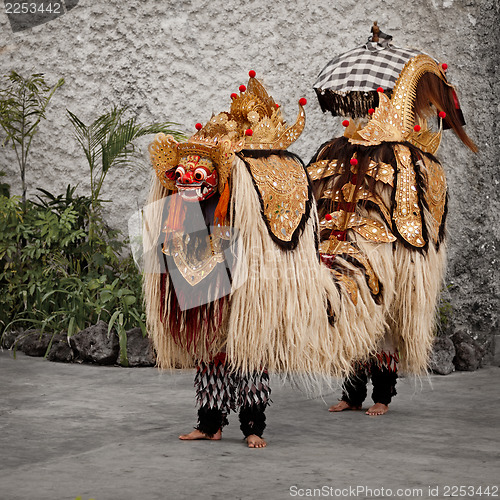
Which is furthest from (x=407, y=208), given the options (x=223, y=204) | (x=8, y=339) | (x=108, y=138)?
(x=8, y=339)

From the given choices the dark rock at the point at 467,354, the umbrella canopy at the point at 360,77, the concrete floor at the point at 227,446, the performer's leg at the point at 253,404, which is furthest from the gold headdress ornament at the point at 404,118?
the dark rock at the point at 467,354

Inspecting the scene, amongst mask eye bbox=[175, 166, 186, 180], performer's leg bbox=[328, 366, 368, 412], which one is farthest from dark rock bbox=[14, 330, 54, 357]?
mask eye bbox=[175, 166, 186, 180]

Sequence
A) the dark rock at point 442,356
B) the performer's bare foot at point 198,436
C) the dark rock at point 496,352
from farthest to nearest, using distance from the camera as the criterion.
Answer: the dark rock at point 496,352 < the dark rock at point 442,356 < the performer's bare foot at point 198,436

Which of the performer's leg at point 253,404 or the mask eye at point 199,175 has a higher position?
the mask eye at point 199,175

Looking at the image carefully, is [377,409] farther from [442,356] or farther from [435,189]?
[442,356]

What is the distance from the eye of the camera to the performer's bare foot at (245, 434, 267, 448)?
10.9 ft

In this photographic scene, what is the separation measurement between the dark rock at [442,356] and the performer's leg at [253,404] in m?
2.02

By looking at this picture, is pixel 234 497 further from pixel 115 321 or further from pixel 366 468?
pixel 115 321

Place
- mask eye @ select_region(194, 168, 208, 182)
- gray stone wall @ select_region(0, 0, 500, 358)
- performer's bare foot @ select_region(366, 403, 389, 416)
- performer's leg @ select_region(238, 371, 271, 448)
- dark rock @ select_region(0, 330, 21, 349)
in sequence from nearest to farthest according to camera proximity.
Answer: mask eye @ select_region(194, 168, 208, 182) → performer's leg @ select_region(238, 371, 271, 448) → performer's bare foot @ select_region(366, 403, 389, 416) → gray stone wall @ select_region(0, 0, 500, 358) → dark rock @ select_region(0, 330, 21, 349)

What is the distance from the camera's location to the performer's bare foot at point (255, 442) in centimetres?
331

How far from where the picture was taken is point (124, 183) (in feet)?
20.7

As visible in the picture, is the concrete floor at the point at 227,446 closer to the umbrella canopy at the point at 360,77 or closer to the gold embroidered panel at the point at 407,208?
the gold embroidered panel at the point at 407,208

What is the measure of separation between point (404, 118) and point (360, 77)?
34 cm

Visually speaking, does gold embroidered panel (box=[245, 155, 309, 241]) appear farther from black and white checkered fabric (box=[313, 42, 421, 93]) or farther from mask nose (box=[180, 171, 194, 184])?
black and white checkered fabric (box=[313, 42, 421, 93])
